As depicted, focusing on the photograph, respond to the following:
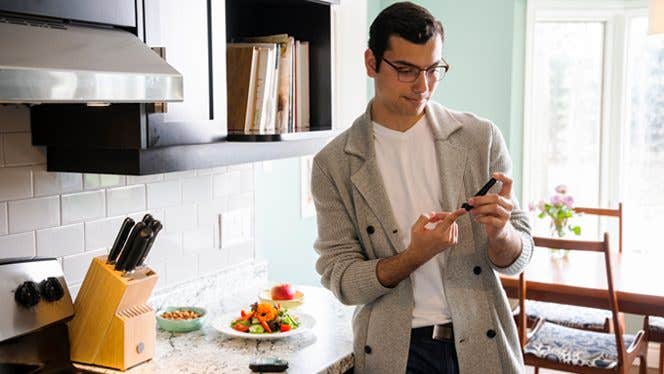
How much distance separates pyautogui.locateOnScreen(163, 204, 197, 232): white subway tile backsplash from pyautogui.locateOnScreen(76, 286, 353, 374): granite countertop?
302mm

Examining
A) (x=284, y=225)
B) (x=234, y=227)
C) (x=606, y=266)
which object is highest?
(x=234, y=227)

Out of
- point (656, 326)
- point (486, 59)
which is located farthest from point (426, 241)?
point (486, 59)

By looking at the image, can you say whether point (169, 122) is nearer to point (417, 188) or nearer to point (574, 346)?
point (417, 188)

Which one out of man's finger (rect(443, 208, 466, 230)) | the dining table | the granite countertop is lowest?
the dining table

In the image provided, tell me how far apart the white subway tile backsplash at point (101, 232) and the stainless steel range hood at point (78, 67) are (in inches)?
23.6

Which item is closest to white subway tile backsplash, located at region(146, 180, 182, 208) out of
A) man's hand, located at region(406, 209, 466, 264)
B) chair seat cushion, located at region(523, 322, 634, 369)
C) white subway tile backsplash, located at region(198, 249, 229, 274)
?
white subway tile backsplash, located at region(198, 249, 229, 274)

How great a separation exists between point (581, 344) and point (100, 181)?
2.29 meters

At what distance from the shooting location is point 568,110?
15.9 feet

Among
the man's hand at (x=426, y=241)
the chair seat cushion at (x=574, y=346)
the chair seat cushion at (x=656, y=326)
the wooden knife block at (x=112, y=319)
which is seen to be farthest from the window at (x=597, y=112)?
the wooden knife block at (x=112, y=319)

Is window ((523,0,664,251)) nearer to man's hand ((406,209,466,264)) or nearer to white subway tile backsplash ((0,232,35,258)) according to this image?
man's hand ((406,209,466,264))

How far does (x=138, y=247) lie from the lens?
183 cm

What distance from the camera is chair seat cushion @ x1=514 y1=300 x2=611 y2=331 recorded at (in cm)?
389

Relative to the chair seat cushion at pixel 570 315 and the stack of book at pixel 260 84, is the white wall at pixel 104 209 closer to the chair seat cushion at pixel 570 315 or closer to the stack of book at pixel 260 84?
the stack of book at pixel 260 84

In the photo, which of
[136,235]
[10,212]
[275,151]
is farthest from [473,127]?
[10,212]
